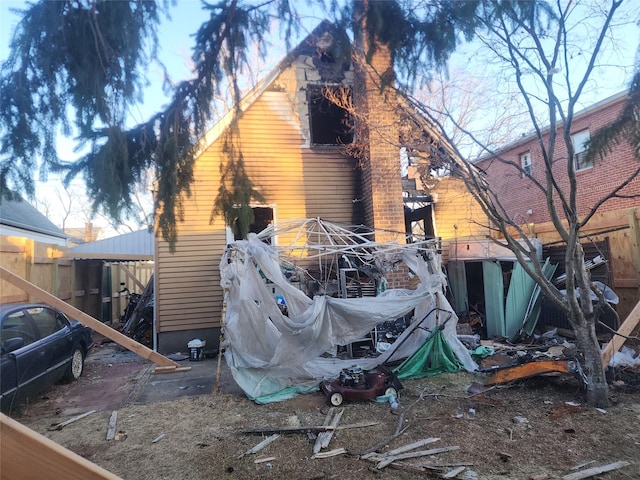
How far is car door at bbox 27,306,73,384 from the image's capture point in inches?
230

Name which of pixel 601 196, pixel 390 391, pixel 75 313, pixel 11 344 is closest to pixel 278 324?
pixel 390 391

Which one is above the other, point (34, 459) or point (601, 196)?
point (601, 196)

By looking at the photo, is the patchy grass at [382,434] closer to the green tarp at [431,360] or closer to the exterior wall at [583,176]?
the green tarp at [431,360]

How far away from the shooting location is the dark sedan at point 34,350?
15.8ft

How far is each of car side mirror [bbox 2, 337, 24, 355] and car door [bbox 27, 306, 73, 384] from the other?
0.75m

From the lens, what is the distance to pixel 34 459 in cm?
102

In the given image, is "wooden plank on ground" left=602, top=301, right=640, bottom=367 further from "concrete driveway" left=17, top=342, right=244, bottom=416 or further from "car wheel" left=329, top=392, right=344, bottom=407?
"concrete driveway" left=17, top=342, right=244, bottom=416

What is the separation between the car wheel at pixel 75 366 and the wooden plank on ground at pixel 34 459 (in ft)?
22.7

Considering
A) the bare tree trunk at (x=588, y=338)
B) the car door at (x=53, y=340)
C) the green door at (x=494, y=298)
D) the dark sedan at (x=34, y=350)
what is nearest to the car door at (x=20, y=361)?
the dark sedan at (x=34, y=350)

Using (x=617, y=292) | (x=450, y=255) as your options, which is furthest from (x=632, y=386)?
(x=450, y=255)

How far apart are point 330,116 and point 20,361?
893 centimetres

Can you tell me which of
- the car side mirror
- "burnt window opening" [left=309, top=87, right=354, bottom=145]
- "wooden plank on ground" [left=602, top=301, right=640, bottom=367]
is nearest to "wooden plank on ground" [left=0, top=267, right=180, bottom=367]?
the car side mirror

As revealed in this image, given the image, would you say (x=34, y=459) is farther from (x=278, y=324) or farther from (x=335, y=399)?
(x=278, y=324)

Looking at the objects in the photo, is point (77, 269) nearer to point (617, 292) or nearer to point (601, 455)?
point (601, 455)
